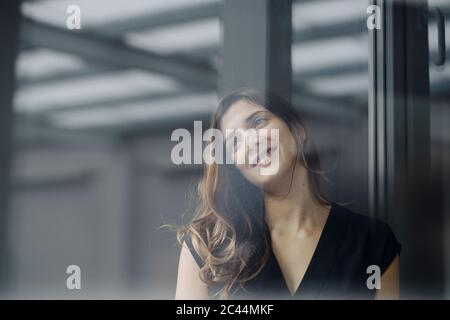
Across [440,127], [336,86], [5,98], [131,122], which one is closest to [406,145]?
[440,127]

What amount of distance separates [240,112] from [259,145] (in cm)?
8

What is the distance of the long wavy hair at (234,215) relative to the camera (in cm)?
173

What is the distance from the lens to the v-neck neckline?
173 centimetres

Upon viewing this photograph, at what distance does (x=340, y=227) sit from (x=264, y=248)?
169mm

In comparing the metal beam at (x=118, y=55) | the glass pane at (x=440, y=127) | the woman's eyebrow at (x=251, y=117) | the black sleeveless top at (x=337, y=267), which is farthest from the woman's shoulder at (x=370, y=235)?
the metal beam at (x=118, y=55)

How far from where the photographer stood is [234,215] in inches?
69.0

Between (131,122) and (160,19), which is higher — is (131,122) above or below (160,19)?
below

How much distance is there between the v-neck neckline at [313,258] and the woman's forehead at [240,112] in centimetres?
26

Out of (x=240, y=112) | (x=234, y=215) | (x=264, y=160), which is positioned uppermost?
(x=240, y=112)

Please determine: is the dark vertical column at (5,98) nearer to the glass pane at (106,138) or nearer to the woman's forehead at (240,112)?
the glass pane at (106,138)

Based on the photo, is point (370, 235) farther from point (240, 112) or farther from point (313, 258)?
point (240, 112)

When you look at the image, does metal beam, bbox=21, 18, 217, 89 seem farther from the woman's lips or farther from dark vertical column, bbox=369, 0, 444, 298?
dark vertical column, bbox=369, 0, 444, 298
